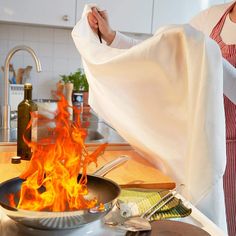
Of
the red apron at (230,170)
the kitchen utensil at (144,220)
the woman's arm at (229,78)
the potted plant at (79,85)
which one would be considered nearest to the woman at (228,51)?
the red apron at (230,170)

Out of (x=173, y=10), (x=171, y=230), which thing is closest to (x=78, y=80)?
(x=173, y=10)

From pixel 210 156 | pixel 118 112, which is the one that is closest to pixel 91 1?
pixel 118 112

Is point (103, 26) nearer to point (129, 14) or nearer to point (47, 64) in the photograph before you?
point (129, 14)

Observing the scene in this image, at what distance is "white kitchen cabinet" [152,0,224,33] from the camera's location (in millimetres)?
2202

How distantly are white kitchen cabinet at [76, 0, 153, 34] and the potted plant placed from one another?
39 cm

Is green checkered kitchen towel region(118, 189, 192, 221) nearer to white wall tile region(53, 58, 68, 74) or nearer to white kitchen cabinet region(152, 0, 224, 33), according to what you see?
white kitchen cabinet region(152, 0, 224, 33)

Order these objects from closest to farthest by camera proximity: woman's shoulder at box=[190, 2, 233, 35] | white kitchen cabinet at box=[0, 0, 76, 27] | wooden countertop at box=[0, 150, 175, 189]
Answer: wooden countertop at box=[0, 150, 175, 189] → woman's shoulder at box=[190, 2, 233, 35] → white kitchen cabinet at box=[0, 0, 76, 27]

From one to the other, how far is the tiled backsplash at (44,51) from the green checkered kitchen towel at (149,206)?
5.81ft

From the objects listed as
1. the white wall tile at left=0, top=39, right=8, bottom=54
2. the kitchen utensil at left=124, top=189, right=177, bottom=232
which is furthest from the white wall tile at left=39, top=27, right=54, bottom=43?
the kitchen utensil at left=124, top=189, right=177, bottom=232

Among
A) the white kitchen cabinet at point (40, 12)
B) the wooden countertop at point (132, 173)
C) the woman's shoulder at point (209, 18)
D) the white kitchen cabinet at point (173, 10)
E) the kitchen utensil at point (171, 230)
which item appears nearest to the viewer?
the kitchen utensil at point (171, 230)

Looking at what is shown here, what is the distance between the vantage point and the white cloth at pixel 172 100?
0.69m

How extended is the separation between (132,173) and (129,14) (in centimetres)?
143

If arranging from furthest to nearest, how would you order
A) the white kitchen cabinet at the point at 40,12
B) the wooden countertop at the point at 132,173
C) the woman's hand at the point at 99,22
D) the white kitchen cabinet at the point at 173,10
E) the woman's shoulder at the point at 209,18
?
the white kitchen cabinet at the point at 173,10
the white kitchen cabinet at the point at 40,12
the woman's shoulder at the point at 209,18
the woman's hand at the point at 99,22
the wooden countertop at the point at 132,173

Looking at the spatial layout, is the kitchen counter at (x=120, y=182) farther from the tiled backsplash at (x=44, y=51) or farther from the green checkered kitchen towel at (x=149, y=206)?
the tiled backsplash at (x=44, y=51)
